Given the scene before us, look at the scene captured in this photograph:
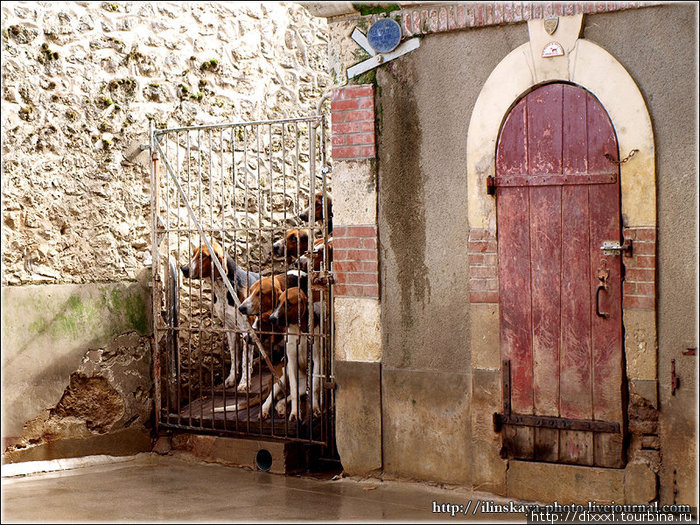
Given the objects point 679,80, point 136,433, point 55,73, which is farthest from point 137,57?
point 679,80

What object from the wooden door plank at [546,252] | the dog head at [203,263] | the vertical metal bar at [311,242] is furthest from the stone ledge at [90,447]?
the wooden door plank at [546,252]

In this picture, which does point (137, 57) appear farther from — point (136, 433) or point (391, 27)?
point (136, 433)

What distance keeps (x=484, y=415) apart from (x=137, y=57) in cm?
396

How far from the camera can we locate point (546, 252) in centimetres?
523

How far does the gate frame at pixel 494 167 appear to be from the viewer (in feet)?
16.1

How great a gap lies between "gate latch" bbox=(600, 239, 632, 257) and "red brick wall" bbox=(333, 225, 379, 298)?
1.47 meters

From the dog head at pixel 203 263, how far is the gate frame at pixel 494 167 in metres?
2.42

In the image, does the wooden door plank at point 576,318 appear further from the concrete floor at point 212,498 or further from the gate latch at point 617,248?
the concrete floor at point 212,498

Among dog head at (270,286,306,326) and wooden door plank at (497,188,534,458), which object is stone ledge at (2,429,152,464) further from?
wooden door plank at (497,188,534,458)

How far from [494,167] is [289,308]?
2.06 metres

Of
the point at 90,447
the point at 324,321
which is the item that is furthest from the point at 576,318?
the point at 90,447

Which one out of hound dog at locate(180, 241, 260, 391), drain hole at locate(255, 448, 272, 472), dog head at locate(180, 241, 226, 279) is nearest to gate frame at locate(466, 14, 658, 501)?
drain hole at locate(255, 448, 272, 472)

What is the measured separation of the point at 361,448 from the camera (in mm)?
5863

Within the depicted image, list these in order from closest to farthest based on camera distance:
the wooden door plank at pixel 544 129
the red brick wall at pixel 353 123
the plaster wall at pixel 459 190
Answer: the plaster wall at pixel 459 190 → the wooden door plank at pixel 544 129 → the red brick wall at pixel 353 123
